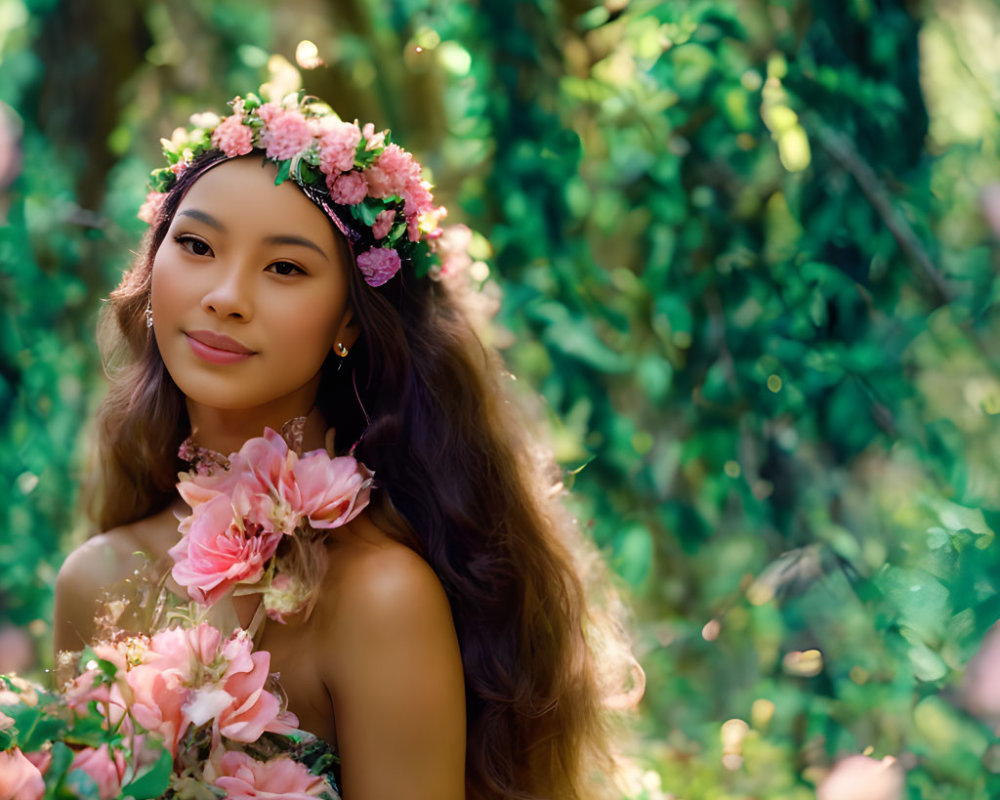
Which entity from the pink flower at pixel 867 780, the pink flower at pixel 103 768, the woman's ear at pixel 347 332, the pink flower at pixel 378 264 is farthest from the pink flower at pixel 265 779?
the pink flower at pixel 867 780

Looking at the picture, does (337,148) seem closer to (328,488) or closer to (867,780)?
(328,488)

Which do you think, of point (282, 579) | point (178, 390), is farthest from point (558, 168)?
point (282, 579)

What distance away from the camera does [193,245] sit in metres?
1.58

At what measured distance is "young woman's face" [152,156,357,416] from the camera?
152cm

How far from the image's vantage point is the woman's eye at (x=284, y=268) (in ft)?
5.10

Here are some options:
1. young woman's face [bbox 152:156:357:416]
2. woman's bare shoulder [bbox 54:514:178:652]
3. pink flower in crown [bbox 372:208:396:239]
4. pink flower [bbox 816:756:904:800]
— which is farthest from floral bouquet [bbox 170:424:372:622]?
pink flower [bbox 816:756:904:800]

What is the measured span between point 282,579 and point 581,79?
5.36 ft

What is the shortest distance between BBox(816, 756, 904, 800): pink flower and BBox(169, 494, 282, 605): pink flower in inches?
66.9

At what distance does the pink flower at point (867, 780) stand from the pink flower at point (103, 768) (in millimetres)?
1903

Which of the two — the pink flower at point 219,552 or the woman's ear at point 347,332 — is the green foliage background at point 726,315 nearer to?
the woman's ear at point 347,332

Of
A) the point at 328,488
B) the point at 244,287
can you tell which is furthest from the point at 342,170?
the point at 328,488

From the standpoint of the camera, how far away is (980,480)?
2.56 m

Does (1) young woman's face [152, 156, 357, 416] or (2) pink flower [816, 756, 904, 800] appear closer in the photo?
(1) young woman's face [152, 156, 357, 416]

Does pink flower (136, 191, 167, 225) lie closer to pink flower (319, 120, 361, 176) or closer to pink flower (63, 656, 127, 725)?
pink flower (319, 120, 361, 176)
